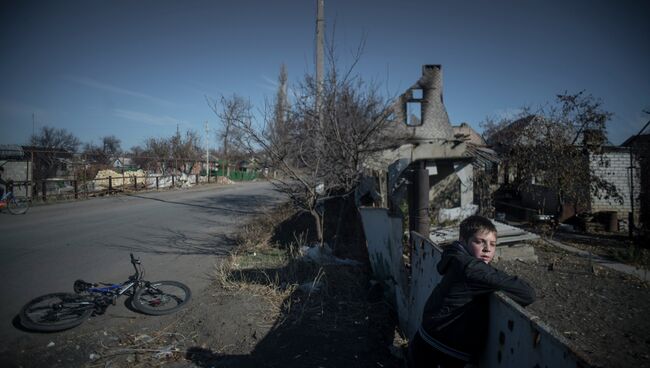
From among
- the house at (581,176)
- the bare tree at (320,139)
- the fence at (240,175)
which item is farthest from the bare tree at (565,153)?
the fence at (240,175)

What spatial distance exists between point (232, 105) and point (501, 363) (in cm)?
557

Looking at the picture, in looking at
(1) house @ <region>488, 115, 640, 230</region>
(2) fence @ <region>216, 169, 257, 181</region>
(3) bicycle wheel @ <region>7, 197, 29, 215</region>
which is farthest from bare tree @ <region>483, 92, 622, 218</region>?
(2) fence @ <region>216, 169, 257, 181</region>

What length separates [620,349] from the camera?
362cm

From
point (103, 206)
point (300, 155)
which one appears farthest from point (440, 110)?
point (103, 206)

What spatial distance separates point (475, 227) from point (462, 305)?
1.77 feet

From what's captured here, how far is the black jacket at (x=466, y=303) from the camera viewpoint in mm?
1761

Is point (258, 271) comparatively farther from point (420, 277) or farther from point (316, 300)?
point (420, 277)

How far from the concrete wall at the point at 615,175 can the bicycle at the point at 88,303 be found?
43.3 ft

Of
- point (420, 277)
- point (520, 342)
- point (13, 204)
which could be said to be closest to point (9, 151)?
point (13, 204)

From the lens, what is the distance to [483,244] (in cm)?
207

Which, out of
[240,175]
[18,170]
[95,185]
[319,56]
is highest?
[319,56]

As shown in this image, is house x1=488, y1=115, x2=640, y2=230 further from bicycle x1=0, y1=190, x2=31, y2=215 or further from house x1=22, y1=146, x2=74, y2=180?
house x1=22, y1=146, x2=74, y2=180

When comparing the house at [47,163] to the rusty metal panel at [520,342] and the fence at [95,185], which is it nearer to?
the fence at [95,185]

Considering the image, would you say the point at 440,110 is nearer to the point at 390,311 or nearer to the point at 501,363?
the point at 390,311
